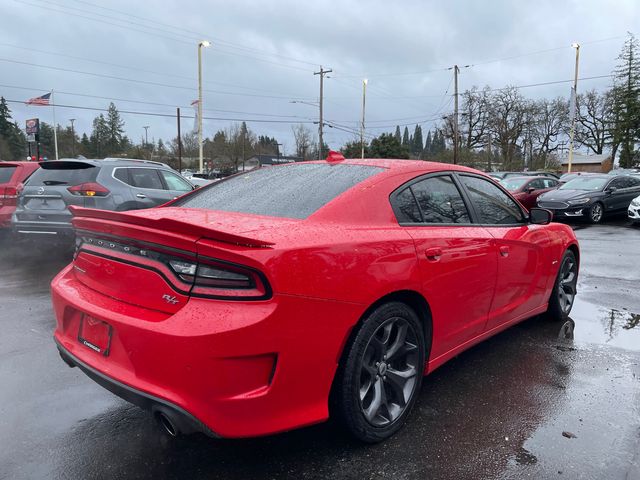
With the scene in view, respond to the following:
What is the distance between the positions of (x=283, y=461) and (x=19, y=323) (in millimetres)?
3363

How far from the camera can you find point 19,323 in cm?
445

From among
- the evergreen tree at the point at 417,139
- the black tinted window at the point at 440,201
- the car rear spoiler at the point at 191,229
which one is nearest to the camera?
the car rear spoiler at the point at 191,229

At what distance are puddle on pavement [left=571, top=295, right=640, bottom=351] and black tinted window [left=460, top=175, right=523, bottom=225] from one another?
4.43 ft

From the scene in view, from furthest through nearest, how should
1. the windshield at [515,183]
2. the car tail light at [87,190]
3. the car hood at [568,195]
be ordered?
1. the windshield at [515,183]
2. the car hood at [568,195]
3. the car tail light at [87,190]

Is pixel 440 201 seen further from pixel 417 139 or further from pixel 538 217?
pixel 417 139

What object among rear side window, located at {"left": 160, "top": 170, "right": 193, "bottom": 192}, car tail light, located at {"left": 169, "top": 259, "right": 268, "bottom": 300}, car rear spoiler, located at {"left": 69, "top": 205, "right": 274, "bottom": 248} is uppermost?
rear side window, located at {"left": 160, "top": 170, "right": 193, "bottom": 192}

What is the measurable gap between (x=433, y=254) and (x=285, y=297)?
110 centimetres

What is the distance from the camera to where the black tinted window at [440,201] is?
2.99 metres

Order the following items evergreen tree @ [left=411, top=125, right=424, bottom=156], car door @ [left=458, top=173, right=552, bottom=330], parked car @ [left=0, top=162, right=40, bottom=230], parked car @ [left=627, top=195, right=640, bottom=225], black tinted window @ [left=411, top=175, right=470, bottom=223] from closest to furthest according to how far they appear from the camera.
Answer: black tinted window @ [left=411, top=175, right=470, bottom=223], car door @ [left=458, top=173, right=552, bottom=330], parked car @ [left=0, top=162, right=40, bottom=230], parked car @ [left=627, top=195, right=640, bottom=225], evergreen tree @ [left=411, top=125, right=424, bottom=156]

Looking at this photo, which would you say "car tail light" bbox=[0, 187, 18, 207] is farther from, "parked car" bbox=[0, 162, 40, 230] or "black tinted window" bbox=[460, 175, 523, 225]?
"black tinted window" bbox=[460, 175, 523, 225]

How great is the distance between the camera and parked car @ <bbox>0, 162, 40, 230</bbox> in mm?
8281

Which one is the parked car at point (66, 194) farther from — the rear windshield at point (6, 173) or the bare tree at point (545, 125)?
the bare tree at point (545, 125)

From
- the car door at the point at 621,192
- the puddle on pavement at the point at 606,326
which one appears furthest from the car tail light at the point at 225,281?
the car door at the point at 621,192

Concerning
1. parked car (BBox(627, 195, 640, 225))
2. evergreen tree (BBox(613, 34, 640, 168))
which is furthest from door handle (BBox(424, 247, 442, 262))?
evergreen tree (BBox(613, 34, 640, 168))
